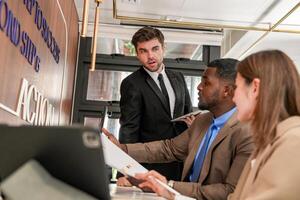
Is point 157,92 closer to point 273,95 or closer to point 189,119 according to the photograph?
point 189,119

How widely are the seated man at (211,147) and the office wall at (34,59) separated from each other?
25.5 inches

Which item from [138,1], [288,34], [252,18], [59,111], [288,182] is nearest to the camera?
[288,182]

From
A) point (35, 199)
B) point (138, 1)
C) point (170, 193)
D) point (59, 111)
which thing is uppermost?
point (138, 1)

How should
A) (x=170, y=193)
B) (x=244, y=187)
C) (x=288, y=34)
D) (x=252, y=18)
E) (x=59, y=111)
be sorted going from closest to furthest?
(x=244, y=187), (x=170, y=193), (x=59, y=111), (x=252, y=18), (x=288, y=34)

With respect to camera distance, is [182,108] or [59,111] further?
[59,111]

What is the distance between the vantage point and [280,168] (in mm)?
1043

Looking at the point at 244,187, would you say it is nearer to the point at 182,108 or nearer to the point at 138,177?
the point at 138,177

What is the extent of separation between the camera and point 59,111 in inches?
141

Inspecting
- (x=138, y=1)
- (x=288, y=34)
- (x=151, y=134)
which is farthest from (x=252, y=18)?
(x=151, y=134)

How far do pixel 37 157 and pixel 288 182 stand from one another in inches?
26.8

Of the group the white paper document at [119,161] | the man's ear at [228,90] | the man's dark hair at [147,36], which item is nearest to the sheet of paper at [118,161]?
the white paper document at [119,161]

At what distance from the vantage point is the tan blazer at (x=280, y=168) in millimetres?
1014

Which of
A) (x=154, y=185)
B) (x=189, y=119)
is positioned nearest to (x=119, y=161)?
(x=154, y=185)

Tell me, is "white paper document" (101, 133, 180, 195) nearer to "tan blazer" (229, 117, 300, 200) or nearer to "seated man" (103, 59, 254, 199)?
"seated man" (103, 59, 254, 199)
